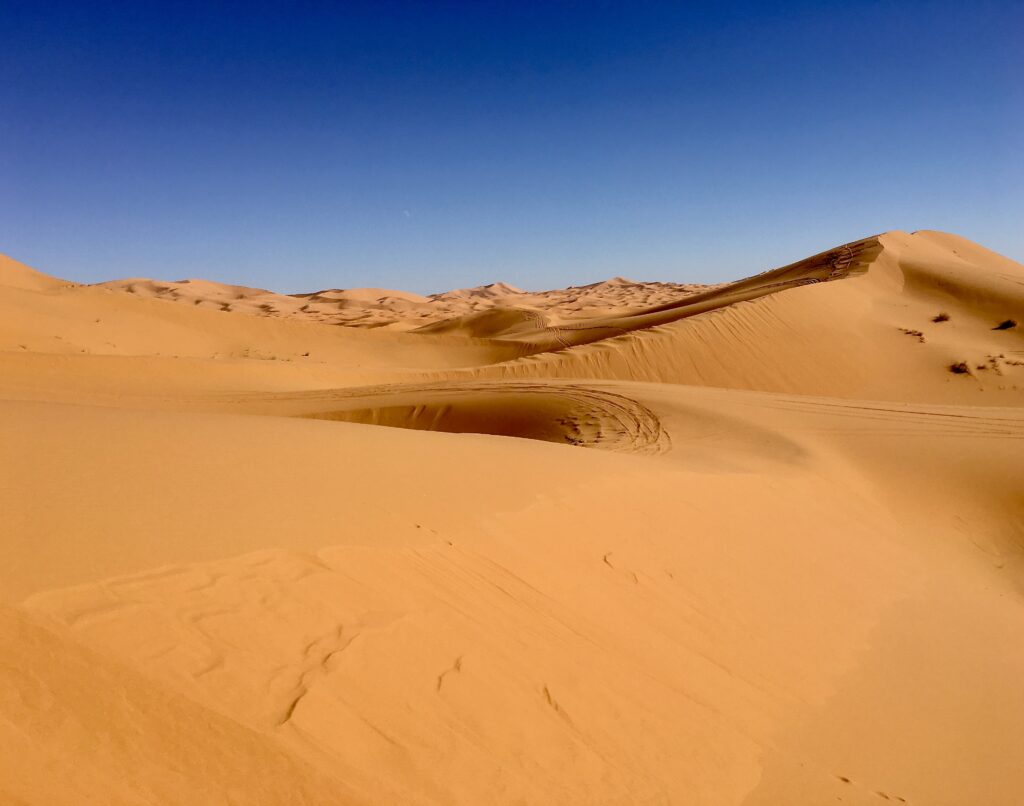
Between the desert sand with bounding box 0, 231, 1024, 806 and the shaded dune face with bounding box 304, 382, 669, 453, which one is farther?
the shaded dune face with bounding box 304, 382, 669, 453

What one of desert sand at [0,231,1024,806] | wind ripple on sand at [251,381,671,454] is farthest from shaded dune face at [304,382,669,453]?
desert sand at [0,231,1024,806]

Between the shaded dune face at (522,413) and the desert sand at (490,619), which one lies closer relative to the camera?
the desert sand at (490,619)

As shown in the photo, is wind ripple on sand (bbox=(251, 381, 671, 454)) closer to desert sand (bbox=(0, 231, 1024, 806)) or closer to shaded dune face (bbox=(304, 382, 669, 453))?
shaded dune face (bbox=(304, 382, 669, 453))

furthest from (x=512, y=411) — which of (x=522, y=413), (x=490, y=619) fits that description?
(x=490, y=619)

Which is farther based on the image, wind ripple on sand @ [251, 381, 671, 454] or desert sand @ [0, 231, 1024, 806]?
wind ripple on sand @ [251, 381, 671, 454]

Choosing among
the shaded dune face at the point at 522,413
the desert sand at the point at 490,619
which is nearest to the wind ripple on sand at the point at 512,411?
the shaded dune face at the point at 522,413

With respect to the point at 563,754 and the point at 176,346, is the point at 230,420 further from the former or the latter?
the point at 176,346

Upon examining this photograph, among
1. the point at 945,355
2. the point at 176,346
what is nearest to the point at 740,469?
the point at 945,355

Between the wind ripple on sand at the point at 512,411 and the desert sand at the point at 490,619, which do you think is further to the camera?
the wind ripple on sand at the point at 512,411

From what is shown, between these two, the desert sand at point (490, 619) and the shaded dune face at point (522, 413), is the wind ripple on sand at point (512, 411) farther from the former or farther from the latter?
the desert sand at point (490, 619)

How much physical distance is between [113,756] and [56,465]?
2.31 metres

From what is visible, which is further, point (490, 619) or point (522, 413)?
point (522, 413)

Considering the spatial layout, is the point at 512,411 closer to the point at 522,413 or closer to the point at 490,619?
the point at 522,413

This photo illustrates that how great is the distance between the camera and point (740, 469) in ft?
27.0
